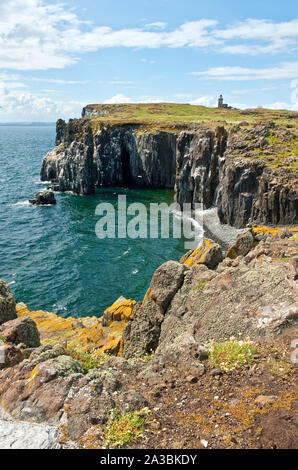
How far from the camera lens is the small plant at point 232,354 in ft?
36.8

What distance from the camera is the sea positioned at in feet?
139

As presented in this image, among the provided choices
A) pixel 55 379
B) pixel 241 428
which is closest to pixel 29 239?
pixel 55 379

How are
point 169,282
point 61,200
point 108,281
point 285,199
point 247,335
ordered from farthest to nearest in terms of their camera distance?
point 61,200
point 285,199
point 108,281
point 169,282
point 247,335

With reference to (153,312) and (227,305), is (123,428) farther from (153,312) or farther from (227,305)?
(153,312)

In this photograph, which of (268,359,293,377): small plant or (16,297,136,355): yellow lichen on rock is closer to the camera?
(268,359,293,377): small plant

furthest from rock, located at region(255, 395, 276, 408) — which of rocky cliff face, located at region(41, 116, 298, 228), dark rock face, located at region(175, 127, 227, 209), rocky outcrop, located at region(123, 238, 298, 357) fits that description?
dark rock face, located at region(175, 127, 227, 209)

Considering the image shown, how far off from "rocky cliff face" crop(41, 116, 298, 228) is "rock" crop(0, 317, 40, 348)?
42688 mm

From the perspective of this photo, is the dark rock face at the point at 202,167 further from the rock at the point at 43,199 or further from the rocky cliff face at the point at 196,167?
the rock at the point at 43,199

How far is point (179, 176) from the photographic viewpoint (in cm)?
8256

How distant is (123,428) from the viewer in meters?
8.89

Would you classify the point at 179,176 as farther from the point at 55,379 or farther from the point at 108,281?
the point at 55,379

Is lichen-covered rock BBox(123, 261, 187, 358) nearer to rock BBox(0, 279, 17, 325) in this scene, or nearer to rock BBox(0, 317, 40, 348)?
rock BBox(0, 317, 40, 348)

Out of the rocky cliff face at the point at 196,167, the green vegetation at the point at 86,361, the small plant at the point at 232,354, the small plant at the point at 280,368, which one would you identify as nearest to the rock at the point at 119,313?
the green vegetation at the point at 86,361
